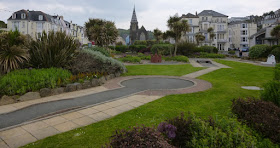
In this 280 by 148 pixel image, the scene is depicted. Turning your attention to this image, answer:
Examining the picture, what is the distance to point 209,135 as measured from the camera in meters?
3.15

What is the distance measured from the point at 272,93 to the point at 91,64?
10039mm

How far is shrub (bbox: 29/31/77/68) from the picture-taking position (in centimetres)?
1101

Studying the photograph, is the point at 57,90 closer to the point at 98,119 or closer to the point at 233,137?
the point at 98,119

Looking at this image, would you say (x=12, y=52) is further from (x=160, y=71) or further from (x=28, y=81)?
(x=160, y=71)

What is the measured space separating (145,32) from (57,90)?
67.3m

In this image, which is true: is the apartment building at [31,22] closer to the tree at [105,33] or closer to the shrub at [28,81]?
the tree at [105,33]

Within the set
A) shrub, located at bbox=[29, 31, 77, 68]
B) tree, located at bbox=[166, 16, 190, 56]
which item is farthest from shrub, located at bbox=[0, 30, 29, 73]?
tree, located at bbox=[166, 16, 190, 56]

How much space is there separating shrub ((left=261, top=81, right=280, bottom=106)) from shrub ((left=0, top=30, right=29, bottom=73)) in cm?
1049

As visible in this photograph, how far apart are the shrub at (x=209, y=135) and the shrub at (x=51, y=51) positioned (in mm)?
9514

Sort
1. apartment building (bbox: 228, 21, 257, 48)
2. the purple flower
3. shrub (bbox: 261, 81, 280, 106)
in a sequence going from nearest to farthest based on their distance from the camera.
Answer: the purple flower, shrub (bbox: 261, 81, 280, 106), apartment building (bbox: 228, 21, 257, 48)

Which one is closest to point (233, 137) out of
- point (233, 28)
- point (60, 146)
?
point (60, 146)

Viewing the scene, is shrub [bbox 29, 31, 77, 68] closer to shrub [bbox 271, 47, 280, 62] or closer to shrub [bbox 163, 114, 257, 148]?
shrub [bbox 163, 114, 257, 148]

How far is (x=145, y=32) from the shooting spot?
74000 millimetres

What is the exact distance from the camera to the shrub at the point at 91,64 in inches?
475
